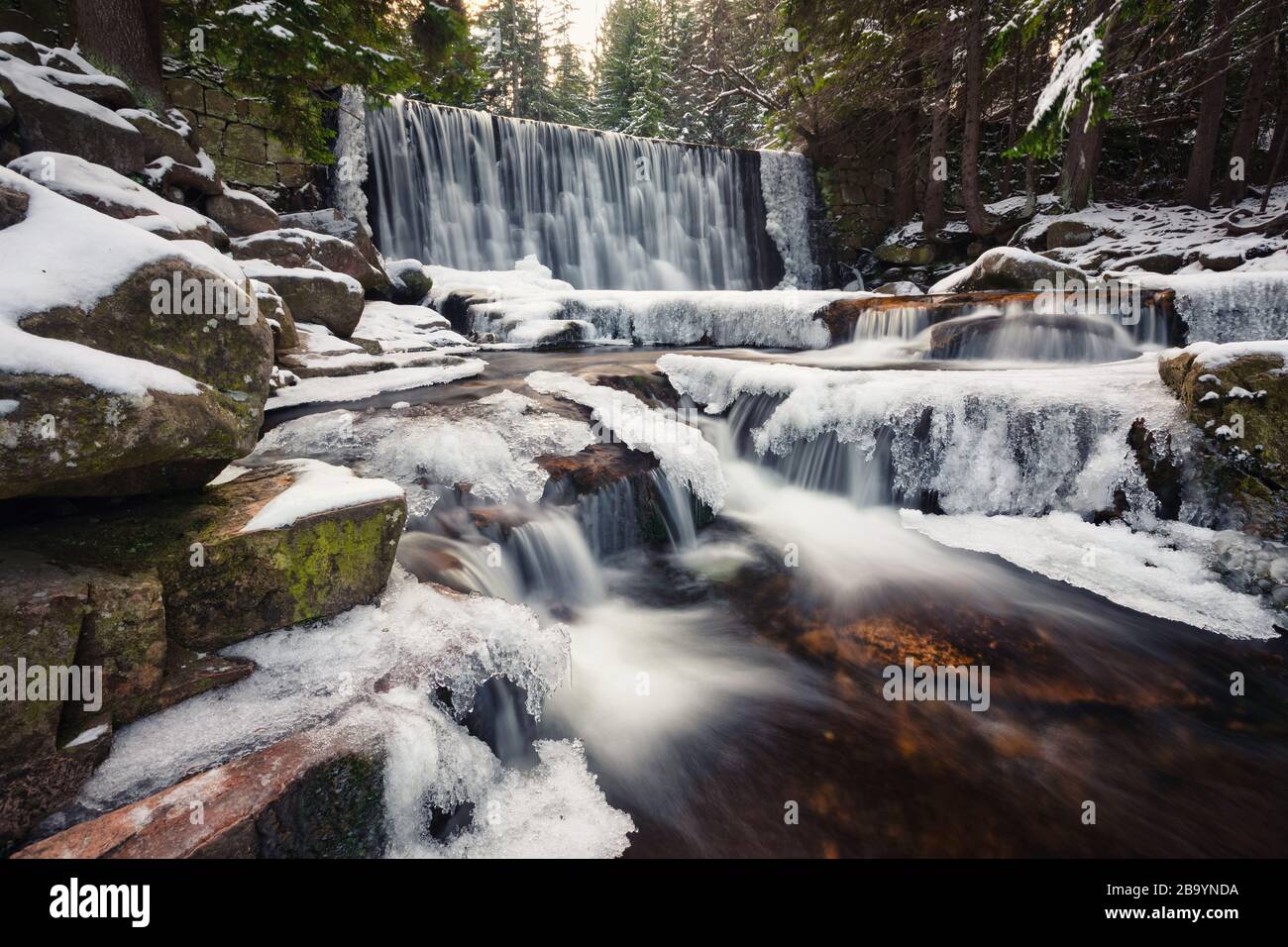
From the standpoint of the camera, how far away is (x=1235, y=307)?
7172 mm

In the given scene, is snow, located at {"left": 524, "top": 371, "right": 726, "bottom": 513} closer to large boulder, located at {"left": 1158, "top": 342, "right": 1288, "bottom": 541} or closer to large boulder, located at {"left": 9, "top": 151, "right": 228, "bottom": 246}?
large boulder, located at {"left": 9, "top": 151, "right": 228, "bottom": 246}

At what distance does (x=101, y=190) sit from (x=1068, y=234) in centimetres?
1658

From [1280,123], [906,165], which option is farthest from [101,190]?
[1280,123]

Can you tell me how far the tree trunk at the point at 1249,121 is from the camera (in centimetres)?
1248

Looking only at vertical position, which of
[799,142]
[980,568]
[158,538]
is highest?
[799,142]

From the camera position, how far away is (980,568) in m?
4.33

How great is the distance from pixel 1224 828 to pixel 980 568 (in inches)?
81.9

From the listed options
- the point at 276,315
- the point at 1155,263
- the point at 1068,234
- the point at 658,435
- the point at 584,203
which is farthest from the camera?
the point at 584,203

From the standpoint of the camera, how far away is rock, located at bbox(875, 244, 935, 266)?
16.0 m

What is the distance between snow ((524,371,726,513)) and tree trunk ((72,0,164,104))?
20.8 ft

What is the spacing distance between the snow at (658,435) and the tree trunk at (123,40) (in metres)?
6.33

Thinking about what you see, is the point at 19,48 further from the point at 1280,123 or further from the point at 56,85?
the point at 1280,123
